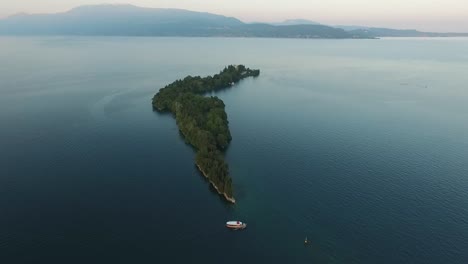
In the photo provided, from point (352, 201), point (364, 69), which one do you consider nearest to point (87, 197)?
point (352, 201)

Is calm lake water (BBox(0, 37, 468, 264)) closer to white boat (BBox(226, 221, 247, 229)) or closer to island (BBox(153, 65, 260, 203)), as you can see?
white boat (BBox(226, 221, 247, 229))

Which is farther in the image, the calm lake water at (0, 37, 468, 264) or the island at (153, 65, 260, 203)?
the island at (153, 65, 260, 203)

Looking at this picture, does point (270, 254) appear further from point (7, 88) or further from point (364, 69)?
point (364, 69)

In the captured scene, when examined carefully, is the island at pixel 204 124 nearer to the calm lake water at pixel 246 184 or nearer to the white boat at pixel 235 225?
the calm lake water at pixel 246 184

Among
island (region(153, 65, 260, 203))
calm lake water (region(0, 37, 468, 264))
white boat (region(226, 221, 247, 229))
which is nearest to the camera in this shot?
calm lake water (region(0, 37, 468, 264))

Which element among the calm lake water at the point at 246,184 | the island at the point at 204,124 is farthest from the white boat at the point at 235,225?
the island at the point at 204,124

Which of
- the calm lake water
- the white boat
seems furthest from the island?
the white boat

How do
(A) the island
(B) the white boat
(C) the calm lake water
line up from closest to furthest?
1. (C) the calm lake water
2. (B) the white boat
3. (A) the island
